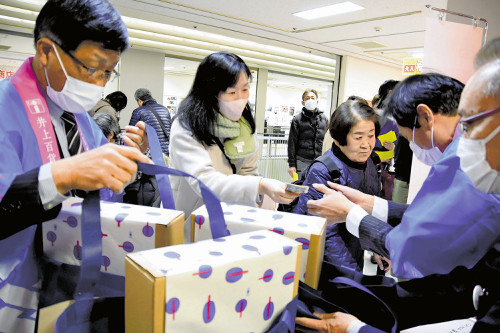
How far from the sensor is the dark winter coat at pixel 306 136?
17.8 ft

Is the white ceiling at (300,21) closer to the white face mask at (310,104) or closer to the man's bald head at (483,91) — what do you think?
the white face mask at (310,104)

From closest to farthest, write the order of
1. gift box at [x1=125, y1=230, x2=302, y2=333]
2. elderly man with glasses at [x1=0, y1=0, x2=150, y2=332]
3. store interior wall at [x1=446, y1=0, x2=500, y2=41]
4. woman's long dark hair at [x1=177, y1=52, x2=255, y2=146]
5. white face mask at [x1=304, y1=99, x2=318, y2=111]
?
gift box at [x1=125, y1=230, x2=302, y2=333] < elderly man with glasses at [x1=0, y1=0, x2=150, y2=332] < woman's long dark hair at [x1=177, y1=52, x2=255, y2=146] < store interior wall at [x1=446, y1=0, x2=500, y2=41] < white face mask at [x1=304, y1=99, x2=318, y2=111]

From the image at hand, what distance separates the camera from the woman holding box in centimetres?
140

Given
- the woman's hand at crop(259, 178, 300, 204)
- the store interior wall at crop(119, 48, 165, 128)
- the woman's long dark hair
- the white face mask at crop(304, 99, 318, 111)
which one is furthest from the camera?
the store interior wall at crop(119, 48, 165, 128)

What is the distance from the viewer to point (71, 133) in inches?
41.0

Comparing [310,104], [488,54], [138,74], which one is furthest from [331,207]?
[138,74]

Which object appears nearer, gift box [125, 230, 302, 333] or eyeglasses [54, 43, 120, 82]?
gift box [125, 230, 302, 333]

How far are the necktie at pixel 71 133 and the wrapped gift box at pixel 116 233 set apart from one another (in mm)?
253

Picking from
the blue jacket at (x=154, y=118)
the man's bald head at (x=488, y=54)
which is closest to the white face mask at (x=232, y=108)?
the man's bald head at (x=488, y=54)

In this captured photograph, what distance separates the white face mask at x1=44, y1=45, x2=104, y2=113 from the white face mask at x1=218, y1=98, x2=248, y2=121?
61 centimetres

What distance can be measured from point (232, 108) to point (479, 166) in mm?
987

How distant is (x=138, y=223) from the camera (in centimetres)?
75

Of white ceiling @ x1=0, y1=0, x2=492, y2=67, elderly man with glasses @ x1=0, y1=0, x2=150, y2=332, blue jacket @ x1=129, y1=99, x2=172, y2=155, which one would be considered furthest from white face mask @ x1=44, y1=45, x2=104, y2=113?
white ceiling @ x1=0, y1=0, x2=492, y2=67

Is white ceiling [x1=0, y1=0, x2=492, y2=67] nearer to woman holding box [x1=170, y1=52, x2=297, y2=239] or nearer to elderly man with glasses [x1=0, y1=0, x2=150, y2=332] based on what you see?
woman holding box [x1=170, y1=52, x2=297, y2=239]
